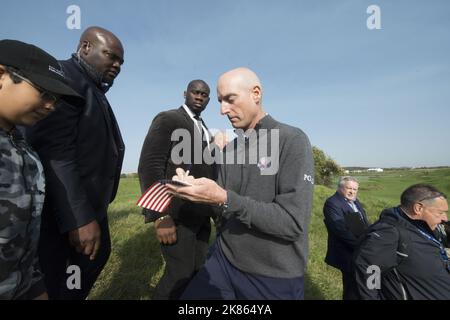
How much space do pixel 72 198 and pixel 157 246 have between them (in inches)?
185

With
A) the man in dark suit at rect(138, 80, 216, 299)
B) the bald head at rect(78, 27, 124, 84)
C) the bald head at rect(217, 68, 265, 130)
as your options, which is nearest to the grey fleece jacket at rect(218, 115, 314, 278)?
the bald head at rect(217, 68, 265, 130)

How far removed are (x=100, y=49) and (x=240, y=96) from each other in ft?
5.00

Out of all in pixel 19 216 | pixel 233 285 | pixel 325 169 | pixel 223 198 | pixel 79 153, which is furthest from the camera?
pixel 325 169

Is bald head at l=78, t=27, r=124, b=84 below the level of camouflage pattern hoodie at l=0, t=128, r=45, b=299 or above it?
above

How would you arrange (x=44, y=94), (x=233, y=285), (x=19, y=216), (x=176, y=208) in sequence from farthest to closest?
(x=176, y=208)
(x=233, y=285)
(x=44, y=94)
(x=19, y=216)

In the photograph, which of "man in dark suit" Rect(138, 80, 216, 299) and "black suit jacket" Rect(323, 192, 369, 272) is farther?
"black suit jacket" Rect(323, 192, 369, 272)

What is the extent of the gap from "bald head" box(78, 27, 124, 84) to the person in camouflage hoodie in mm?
1016

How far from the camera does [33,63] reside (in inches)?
61.1

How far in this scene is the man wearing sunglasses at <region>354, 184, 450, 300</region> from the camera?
312 centimetres

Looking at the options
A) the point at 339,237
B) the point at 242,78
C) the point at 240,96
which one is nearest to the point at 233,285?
the point at 240,96

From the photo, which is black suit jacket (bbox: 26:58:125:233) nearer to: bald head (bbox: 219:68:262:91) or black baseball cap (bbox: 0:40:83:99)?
black baseball cap (bbox: 0:40:83:99)

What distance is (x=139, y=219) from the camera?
898 cm

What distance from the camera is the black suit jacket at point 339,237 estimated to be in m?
4.56

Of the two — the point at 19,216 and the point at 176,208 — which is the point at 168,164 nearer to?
the point at 176,208
